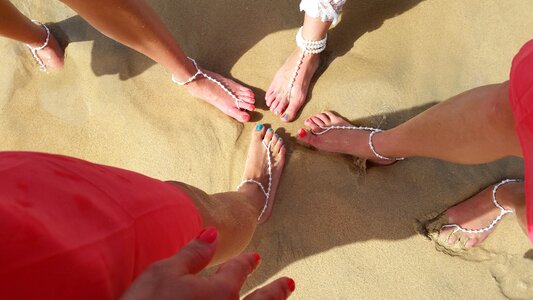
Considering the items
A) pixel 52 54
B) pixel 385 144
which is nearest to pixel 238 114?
pixel 385 144

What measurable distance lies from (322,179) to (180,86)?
0.81 metres

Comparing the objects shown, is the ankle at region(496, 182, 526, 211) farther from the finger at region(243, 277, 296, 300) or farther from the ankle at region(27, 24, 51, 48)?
the ankle at region(27, 24, 51, 48)

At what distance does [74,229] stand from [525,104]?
1002 millimetres

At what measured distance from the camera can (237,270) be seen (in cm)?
85

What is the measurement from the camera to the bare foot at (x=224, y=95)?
198 centimetres

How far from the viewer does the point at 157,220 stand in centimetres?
94

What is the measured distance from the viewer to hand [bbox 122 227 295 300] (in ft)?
2.25

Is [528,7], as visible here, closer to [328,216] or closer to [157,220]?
[328,216]

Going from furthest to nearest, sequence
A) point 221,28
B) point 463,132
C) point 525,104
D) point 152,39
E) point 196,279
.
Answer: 1. point 221,28
2. point 152,39
3. point 463,132
4. point 525,104
5. point 196,279

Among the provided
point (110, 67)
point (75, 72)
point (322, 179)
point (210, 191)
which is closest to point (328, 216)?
point (322, 179)

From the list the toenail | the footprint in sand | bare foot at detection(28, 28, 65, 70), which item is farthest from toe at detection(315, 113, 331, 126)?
bare foot at detection(28, 28, 65, 70)

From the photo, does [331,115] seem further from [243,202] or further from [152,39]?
[152,39]

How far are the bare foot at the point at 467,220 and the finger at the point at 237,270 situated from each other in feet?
3.93

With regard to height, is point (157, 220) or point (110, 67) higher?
point (157, 220)
